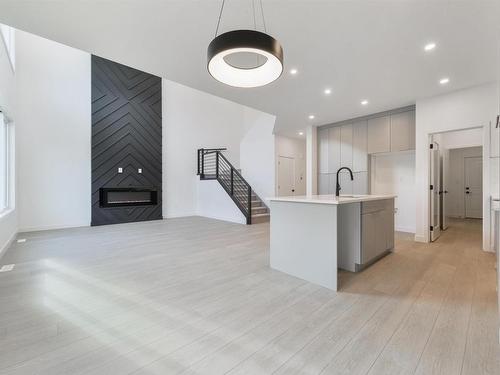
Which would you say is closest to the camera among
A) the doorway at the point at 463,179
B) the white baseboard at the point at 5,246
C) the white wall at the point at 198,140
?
the white baseboard at the point at 5,246

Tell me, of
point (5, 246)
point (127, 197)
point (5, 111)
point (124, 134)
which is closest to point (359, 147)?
point (124, 134)

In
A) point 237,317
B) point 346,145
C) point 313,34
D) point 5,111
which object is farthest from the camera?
point 346,145

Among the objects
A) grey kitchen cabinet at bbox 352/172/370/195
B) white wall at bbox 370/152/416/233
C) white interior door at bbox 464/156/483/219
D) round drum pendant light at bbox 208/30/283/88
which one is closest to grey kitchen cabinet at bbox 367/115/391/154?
white wall at bbox 370/152/416/233

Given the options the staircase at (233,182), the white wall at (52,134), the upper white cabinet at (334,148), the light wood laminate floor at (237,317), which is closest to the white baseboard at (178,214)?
the staircase at (233,182)

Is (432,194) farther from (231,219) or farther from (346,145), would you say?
(231,219)

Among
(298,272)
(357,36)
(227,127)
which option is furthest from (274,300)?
(227,127)

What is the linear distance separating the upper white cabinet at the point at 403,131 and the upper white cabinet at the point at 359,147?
0.62 metres

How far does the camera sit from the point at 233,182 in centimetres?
756

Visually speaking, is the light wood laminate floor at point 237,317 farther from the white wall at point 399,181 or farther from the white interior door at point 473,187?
the white interior door at point 473,187

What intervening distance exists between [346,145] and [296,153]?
3.08m

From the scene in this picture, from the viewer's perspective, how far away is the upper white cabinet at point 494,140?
3.82 metres

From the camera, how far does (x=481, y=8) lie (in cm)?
224

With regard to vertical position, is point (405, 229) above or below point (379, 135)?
below

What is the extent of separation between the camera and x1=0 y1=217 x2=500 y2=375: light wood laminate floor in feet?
4.70
